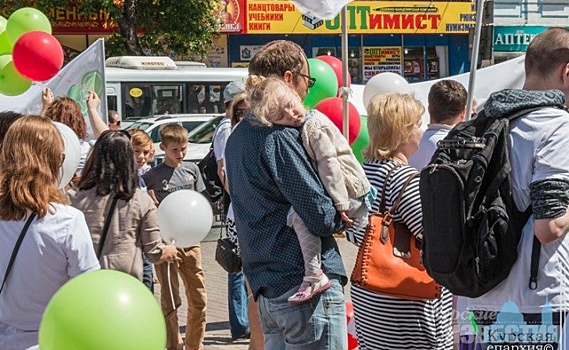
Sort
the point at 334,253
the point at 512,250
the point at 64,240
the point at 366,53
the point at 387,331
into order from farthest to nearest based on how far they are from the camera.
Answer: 1. the point at 366,53
2. the point at 387,331
3. the point at 334,253
4. the point at 64,240
5. the point at 512,250

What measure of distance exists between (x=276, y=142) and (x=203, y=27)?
20.4m

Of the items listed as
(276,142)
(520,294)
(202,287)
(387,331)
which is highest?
(276,142)

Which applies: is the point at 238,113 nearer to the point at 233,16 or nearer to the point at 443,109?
the point at 443,109

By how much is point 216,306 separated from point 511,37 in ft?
82.1

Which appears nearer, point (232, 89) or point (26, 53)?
point (232, 89)

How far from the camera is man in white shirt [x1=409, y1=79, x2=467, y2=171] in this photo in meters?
5.55

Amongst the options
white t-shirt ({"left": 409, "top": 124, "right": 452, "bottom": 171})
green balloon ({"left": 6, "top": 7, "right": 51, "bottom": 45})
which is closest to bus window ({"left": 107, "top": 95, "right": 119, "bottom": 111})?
green balloon ({"left": 6, "top": 7, "right": 51, "bottom": 45})

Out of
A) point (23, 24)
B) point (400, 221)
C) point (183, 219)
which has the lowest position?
point (183, 219)

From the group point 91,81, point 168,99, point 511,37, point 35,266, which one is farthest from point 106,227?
point 511,37

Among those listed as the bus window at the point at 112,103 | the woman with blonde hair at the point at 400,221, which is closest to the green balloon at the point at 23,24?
the woman with blonde hair at the point at 400,221

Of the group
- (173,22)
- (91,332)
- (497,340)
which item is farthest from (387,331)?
(173,22)

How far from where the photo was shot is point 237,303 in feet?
24.2

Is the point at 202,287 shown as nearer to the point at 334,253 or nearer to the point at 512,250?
the point at 334,253

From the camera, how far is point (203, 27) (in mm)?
23891
